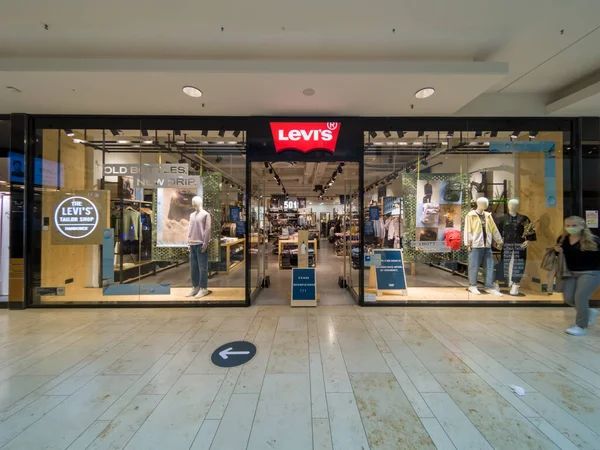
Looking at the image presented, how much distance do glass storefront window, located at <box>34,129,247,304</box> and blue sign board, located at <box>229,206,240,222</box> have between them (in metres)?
0.15

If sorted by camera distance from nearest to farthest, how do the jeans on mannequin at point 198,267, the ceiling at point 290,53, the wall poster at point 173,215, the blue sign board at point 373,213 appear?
the ceiling at point 290,53 → the wall poster at point 173,215 → the jeans on mannequin at point 198,267 → the blue sign board at point 373,213

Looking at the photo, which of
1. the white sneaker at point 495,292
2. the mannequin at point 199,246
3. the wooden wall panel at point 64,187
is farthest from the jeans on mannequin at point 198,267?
the white sneaker at point 495,292

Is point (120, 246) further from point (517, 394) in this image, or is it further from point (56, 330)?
point (517, 394)

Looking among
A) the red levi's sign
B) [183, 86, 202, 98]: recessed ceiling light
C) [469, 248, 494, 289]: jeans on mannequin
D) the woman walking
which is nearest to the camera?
the woman walking

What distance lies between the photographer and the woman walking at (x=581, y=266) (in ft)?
10.5

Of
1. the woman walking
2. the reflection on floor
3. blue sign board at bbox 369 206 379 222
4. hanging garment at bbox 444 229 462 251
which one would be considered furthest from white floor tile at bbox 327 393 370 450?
blue sign board at bbox 369 206 379 222

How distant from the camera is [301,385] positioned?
7.20 ft

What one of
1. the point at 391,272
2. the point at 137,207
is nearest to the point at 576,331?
the point at 391,272

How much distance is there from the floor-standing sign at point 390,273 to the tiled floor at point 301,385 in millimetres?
1071

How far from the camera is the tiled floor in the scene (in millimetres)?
1680

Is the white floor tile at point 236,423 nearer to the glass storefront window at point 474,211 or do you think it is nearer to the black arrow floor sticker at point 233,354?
the black arrow floor sticker at point 233,354

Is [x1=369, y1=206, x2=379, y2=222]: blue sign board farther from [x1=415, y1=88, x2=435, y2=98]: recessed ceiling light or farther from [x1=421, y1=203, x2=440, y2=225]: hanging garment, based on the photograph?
[x1=415, y1=88, x2=435, y2=98]: recessed ceiling light

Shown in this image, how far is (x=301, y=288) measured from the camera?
432 centimetres

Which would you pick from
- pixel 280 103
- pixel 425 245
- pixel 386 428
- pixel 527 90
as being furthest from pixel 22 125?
pixel 527 90
